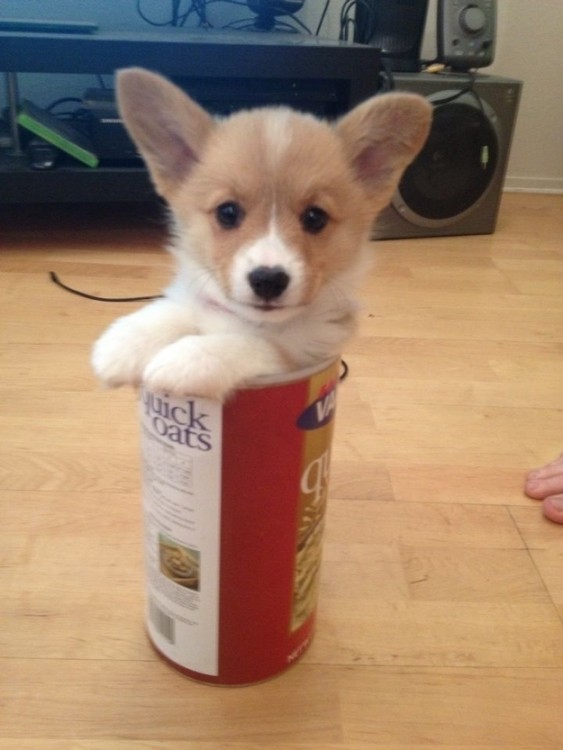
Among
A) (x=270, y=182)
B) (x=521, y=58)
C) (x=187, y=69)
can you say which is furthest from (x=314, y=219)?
(x=521, y=58)

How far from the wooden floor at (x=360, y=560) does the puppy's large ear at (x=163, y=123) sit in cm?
40

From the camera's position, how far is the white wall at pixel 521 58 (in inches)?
106

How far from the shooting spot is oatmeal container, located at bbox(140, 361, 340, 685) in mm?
731

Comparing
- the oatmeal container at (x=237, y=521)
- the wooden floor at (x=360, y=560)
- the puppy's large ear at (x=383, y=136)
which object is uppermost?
the puppy's large ear at (x=383, y=136)

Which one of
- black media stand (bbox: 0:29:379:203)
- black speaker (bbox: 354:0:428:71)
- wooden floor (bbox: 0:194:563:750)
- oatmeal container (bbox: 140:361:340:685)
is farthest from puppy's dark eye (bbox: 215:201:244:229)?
black speaker (bbox: 354:0:428:71)

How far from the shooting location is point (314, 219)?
847 mm

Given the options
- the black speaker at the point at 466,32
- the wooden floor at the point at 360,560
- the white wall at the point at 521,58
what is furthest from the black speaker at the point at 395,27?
the wooden floor at the point at 360,560

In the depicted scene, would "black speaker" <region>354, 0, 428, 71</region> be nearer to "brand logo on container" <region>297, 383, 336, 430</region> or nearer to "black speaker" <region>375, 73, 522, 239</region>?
"black speaker" <region>375, 73, 522, 239</region>

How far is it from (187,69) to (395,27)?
932mm

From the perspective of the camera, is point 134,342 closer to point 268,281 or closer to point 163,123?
point 268,281

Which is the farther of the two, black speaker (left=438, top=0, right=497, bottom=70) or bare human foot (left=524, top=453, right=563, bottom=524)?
black speaker (left=438, top=0, right=497, bottom=70)

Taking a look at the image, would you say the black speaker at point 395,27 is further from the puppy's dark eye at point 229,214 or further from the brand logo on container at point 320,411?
the brand logo on container at point 320,411

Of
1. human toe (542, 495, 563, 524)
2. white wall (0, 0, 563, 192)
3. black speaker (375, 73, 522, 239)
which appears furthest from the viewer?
white wall (0, 0, 563, 192)

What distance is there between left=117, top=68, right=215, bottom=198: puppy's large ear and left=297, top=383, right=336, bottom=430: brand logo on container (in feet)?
1.16
